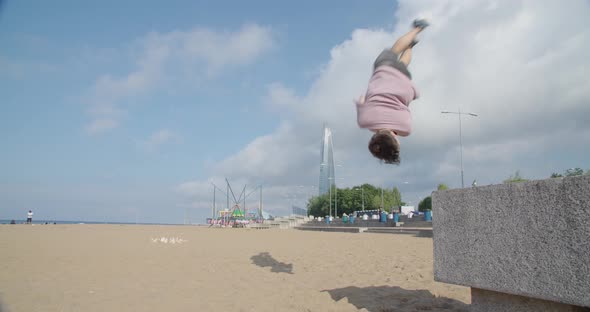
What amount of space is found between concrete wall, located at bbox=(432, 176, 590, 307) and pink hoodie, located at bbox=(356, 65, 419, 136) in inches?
36.6

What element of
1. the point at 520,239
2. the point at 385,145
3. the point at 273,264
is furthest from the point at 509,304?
the point at 273,264

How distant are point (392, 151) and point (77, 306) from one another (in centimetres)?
455

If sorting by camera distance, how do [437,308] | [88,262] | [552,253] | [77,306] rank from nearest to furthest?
[552,253], [437,308], [77,306], [88,262]

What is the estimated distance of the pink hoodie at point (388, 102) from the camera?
389cm

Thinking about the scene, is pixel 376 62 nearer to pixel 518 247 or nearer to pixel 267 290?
pixel 518 247

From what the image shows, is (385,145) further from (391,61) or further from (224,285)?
(224,285)

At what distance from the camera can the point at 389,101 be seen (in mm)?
3930

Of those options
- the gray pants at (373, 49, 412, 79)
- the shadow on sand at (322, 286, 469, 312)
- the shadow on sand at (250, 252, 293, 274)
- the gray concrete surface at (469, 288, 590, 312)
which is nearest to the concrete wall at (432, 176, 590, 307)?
the gray concrete surface at (469, 288, 590, 312)

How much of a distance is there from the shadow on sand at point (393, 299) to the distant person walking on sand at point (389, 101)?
2006 mm

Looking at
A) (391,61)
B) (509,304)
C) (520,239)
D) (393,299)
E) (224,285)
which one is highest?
(391,61)

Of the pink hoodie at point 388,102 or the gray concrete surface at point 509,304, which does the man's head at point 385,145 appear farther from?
the gray concrete surface at point 509,304

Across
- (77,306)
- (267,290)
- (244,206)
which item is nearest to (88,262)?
(77,306)

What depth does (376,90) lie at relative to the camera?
3938 mm

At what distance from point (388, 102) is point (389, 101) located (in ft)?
0.04
